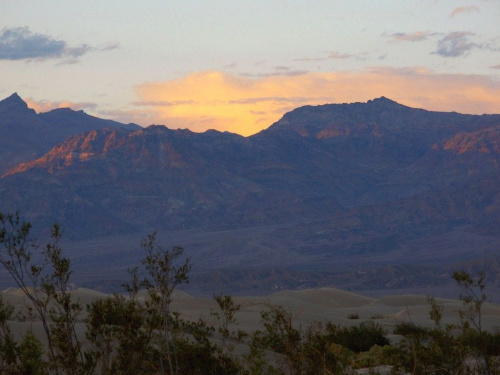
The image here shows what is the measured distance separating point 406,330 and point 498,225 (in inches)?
5791

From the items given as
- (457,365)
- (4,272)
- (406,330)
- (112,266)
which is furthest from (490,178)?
(457,365)

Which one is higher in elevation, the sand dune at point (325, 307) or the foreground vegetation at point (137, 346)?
the foreground vegetation at point (137, 346)

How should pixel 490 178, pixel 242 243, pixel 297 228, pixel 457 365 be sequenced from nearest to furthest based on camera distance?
pixel 457 365 < pixel 242 243 < pixel 297 228 < pixel 490 178

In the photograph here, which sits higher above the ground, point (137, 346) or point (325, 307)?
point (137, 346)

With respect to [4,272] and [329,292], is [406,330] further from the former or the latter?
[4,272]

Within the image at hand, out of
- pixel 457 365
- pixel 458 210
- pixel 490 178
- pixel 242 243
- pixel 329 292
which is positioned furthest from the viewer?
pixel 490 178

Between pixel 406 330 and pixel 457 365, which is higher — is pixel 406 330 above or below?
below

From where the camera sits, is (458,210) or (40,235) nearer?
(40,235)

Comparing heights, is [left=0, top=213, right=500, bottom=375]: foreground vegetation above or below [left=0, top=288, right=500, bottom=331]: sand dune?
above

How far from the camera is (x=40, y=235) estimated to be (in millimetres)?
166250

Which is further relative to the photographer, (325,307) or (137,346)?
(325,307)

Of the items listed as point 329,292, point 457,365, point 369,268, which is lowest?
point 369,268

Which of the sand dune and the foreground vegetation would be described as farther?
the sand dune

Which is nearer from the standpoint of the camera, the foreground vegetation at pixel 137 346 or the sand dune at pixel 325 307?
the foreground vegetation at pixel 137 346
